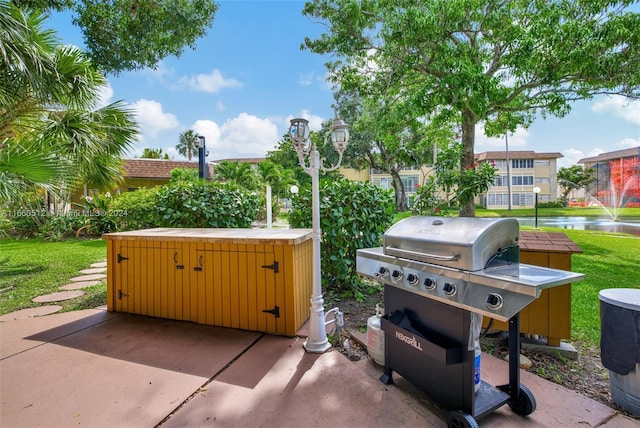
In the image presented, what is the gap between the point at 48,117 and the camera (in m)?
4.88

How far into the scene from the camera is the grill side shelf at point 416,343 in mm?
1486

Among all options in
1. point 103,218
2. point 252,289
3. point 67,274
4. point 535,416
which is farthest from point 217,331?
point 103,218

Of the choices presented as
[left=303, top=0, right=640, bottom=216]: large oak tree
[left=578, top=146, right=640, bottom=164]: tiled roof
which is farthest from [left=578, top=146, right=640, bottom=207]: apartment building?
[left=303, top=0, right=640, bottom=216]: large oak tree

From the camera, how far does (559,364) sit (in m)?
2.29

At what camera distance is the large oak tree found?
219 inches

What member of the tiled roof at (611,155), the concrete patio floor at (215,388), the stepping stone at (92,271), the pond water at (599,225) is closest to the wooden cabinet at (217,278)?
the concrete patio floor at (215,388)

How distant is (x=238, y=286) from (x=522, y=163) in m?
39.2

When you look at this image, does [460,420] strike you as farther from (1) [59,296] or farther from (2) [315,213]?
(1) [59,296]

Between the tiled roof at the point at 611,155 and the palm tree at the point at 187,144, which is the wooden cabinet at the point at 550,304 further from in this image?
the tiled roof at the point at 611,155

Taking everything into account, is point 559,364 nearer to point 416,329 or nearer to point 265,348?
point 416,329

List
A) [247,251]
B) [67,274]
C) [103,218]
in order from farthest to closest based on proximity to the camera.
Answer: [103,218], [67,274], [247,251]

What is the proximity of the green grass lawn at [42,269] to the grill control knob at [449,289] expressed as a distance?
410cm

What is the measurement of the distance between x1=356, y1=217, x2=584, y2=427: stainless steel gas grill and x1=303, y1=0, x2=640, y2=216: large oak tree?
11.3 ft

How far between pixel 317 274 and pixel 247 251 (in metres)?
0.71
